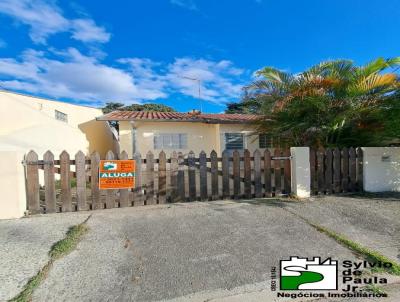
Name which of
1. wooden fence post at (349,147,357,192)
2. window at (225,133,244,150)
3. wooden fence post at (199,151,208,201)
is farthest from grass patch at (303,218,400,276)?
window at (225,133,244,150)

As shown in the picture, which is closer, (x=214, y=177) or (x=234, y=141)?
(x=214, y=177)

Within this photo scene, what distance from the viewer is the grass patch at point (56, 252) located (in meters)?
2.35

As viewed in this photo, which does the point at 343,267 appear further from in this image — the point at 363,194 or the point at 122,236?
the point at 363,194

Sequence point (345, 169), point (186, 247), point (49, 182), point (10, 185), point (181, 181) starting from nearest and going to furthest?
point (186, 247)
point (10, 185)
point (49, 182)
point (181, 181)
point (345, 169)

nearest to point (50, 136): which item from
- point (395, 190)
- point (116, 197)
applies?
point (116, 197)

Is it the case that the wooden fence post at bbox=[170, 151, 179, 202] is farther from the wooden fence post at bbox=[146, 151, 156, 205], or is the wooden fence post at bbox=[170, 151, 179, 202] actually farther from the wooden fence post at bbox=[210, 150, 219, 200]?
the wooden fence post at bbox=[210, 150, 219, 200]

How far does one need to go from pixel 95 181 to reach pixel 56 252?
207cm

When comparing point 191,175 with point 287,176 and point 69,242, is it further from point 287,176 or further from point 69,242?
point 69,242

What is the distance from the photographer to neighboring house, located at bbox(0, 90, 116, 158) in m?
8.36

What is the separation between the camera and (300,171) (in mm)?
5945

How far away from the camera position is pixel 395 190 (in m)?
6.50

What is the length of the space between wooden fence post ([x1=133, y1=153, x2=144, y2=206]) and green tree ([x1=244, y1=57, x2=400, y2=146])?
13.0ft

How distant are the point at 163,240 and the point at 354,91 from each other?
5.69 m

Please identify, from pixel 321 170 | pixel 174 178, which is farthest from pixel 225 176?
pixel 321 170
